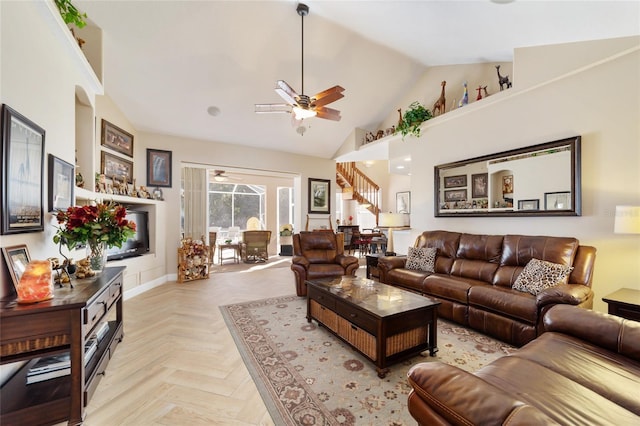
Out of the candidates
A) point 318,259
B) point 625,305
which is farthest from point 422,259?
point 625,305

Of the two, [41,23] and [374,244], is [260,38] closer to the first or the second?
[41,23]

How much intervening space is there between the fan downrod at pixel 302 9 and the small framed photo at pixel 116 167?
12.1ft

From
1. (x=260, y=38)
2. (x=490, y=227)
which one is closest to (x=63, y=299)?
(x=260, y=38)

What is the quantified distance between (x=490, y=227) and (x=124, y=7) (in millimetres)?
5496

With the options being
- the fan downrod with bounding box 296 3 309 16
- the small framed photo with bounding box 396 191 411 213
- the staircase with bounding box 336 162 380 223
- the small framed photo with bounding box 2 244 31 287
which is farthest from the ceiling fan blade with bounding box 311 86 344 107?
the small framed photo with bounding box 396 191 411 213

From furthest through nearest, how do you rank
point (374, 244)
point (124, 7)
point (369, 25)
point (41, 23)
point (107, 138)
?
1. point (374, 244)
2. point (107, 138)
3. point (369, 25)
4. point (124, 7)
5. point (41, 23)

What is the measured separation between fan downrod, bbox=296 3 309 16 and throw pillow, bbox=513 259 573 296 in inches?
161

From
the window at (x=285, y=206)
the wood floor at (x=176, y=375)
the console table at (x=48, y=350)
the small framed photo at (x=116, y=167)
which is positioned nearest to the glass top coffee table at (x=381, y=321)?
the wood floor at (x=176, y=375)

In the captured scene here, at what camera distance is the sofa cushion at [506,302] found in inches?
95.2

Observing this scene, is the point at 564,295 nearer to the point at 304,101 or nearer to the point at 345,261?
the point at 345,261

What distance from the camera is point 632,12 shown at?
2248 millimetres

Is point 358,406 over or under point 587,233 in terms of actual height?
under

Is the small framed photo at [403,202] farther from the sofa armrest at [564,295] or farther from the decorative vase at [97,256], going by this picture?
the decorative vase at [97,256]

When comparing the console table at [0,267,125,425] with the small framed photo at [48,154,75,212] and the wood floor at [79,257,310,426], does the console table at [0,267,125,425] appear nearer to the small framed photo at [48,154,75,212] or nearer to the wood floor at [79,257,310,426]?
the wood floor at [79,257,310,426]
